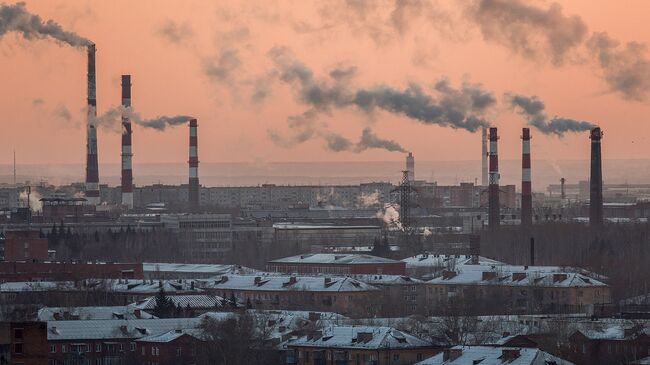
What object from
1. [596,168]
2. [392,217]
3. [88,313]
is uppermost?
[596,168]

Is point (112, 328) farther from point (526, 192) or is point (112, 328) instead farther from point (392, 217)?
point (392, 217)

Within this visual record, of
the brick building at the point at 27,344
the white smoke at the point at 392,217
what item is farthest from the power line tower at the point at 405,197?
the brick building at the point at 27,344

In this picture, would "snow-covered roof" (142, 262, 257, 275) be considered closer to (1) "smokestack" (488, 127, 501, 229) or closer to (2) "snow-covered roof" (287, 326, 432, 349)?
(1) "smokestack" (488, 127, 501, 229)

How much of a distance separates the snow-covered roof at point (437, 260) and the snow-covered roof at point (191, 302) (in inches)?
659

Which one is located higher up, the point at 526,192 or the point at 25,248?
the point at 526,192

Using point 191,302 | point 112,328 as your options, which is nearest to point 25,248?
point 191,302

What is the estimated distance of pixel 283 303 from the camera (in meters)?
58.5

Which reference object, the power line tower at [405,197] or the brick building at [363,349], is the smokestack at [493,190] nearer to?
Result: the power line tower at [405,197]

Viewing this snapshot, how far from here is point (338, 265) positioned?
238 ft

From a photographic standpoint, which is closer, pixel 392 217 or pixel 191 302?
pixel 191 302

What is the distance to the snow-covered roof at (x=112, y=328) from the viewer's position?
44938 millimetres

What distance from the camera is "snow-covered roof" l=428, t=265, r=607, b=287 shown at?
60281 mm

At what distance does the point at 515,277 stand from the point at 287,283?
6.22 metres

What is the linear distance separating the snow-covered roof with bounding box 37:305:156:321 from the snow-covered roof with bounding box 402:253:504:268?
877 inches
